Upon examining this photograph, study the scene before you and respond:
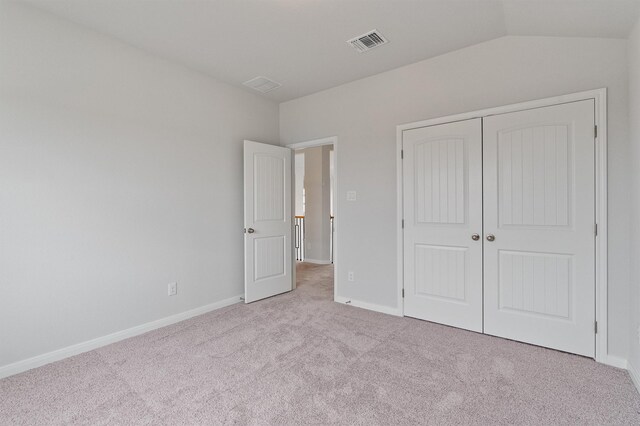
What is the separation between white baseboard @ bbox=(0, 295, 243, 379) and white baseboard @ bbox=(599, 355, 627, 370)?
3.51 meters

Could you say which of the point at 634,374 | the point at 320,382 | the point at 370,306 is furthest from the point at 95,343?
the point at 634,374

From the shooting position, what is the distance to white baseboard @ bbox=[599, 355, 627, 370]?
7.10ft

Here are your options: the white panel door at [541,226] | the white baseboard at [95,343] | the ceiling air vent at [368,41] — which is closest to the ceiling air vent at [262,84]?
the ceiling air vent at [368,41]

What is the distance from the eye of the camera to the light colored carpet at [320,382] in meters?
1.70

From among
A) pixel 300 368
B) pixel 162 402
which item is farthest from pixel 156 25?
pixel 300 368

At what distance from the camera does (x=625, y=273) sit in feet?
7.14

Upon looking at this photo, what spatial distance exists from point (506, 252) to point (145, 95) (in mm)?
3631

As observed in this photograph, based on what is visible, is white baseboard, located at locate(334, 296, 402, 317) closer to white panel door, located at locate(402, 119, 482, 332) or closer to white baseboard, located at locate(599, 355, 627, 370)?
white panel door, located at locate(402, 119, 482, 332)

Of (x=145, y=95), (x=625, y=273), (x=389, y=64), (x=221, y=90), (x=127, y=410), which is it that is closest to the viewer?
(x=127, y=410)

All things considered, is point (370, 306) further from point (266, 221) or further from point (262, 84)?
point (262, 84)

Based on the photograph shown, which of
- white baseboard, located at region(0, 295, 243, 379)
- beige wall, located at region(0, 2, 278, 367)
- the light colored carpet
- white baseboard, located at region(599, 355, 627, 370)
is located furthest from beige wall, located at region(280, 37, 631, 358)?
white baseboard, located at region(0, 295, 243, 379)

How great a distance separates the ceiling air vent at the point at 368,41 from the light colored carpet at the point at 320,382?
8.70ft

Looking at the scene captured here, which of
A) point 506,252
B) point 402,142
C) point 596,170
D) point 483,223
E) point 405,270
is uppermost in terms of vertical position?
point 402,142

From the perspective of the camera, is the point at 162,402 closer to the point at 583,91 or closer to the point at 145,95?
the point at 145,95
